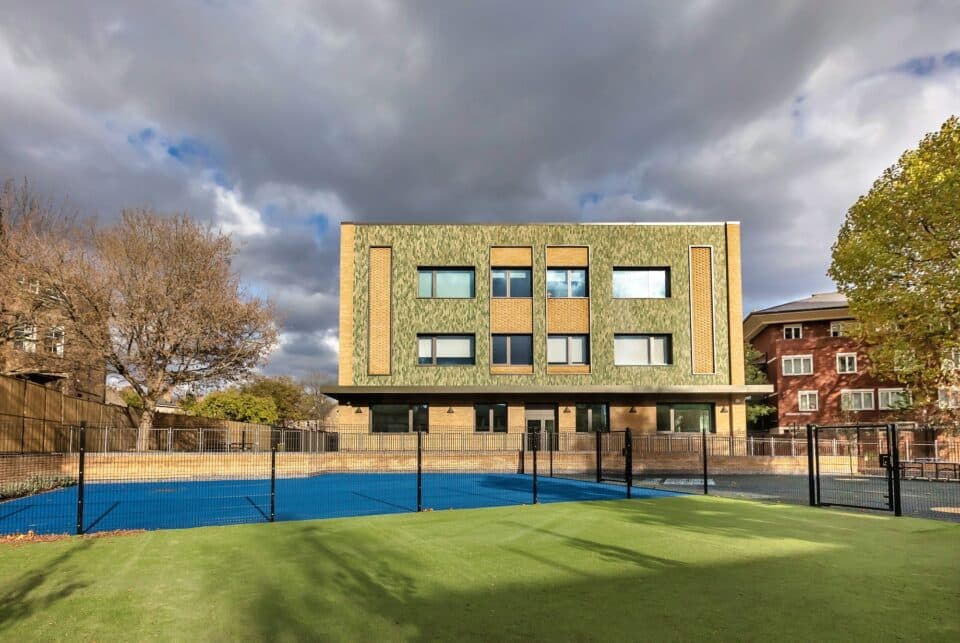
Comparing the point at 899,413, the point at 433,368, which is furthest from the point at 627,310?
the point at 899,413

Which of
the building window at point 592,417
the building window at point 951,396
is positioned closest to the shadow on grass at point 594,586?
the building window at point 951,396

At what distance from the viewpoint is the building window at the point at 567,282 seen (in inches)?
1421

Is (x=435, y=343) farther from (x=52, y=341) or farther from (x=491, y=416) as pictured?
(x=52, y=341)

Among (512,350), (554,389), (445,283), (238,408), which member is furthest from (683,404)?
(238,408)

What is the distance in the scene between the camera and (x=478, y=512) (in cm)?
1488

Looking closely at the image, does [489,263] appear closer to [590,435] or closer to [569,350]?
[569,350]

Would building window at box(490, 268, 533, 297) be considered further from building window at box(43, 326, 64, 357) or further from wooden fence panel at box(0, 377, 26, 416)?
wooden fence panel at box(0, 377, 26, 416)

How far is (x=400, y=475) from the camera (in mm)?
27922

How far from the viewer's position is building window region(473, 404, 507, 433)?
1375 inches

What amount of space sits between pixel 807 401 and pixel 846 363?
11.9ft

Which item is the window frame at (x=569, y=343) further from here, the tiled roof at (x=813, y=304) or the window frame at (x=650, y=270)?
the tiled roof at (x=813, y=304)

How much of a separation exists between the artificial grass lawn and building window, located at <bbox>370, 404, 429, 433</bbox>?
22043 mm

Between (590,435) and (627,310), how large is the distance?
7.23 meters

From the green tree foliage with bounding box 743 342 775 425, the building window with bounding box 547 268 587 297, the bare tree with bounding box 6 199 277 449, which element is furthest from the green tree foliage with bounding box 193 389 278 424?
the green tree foliage with bounding box 743 342 775 425
